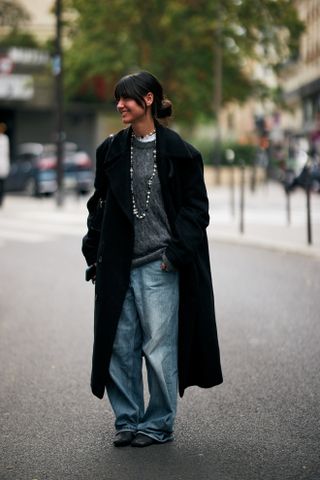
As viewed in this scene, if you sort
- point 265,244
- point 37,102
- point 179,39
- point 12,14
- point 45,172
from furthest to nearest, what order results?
point 12,14
point 37,102
point 179,39
point 45,172
point 265,244

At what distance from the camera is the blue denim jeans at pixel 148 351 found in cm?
479

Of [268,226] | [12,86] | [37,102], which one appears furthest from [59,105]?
[37,102]

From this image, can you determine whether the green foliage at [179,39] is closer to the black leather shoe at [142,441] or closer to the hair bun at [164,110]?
the hair bun at [164,110]

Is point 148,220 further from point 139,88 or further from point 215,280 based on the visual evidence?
point 215,280

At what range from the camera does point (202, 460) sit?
15.5ft

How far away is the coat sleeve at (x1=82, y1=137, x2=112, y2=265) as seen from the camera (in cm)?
485

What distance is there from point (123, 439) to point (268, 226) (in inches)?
543

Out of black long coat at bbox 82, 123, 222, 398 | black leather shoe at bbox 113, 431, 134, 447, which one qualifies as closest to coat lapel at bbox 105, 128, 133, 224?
black long coat at bbox 82, 123, 222, 398

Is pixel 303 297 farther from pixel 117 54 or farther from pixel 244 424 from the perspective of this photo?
pixel 117 54

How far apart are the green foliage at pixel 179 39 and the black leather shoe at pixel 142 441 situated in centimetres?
3466

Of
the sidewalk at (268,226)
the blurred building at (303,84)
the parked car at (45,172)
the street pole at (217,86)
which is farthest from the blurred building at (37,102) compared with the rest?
the sidewalk at (268,226)

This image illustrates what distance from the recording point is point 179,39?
40000mm

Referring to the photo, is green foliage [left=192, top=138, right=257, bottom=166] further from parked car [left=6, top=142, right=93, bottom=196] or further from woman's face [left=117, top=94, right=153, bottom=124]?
woman's face [left=117, top=94, right=153, bottom=124]

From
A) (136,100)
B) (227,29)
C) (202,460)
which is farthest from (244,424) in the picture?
(227,29)
